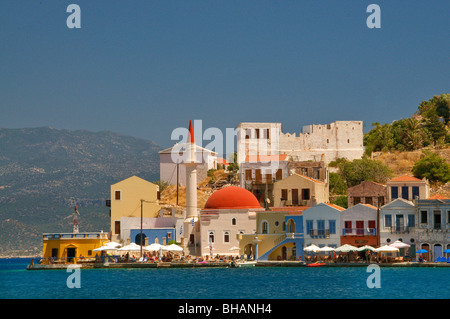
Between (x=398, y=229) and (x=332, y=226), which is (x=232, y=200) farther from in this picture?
(x=398, y=229)

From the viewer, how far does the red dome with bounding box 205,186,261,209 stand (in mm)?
68812

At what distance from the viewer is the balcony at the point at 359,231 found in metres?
61.4

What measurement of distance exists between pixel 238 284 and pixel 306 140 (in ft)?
153

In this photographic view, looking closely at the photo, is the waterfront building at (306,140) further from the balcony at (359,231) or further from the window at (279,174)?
the balcony at (359,231)

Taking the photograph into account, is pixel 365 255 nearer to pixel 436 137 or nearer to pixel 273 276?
pixel 273 276

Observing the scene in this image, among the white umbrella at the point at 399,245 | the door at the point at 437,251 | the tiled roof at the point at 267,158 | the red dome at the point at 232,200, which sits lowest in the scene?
the door at the point at 437,251

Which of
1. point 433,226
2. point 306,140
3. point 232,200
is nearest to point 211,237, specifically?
point 232,200

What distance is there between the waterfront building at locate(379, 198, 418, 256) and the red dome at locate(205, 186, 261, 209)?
1297cm

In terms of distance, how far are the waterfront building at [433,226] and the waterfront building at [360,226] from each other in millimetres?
3551

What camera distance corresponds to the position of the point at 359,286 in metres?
44.2

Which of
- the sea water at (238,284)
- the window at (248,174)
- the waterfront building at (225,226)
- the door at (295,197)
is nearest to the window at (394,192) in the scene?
A: the door at (295,197)

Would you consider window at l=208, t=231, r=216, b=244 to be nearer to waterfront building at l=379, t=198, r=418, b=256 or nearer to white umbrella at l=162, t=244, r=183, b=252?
white umbrella at l=162, t=244, r=183, b=252

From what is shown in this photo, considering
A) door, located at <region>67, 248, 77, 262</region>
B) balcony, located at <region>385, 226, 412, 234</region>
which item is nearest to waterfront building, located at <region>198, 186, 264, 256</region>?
door, located at <region>67, 248, 77, 262</region>

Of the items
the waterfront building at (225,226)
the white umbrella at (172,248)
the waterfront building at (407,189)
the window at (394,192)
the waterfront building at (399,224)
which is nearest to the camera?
the waterfront building at (399,224)
